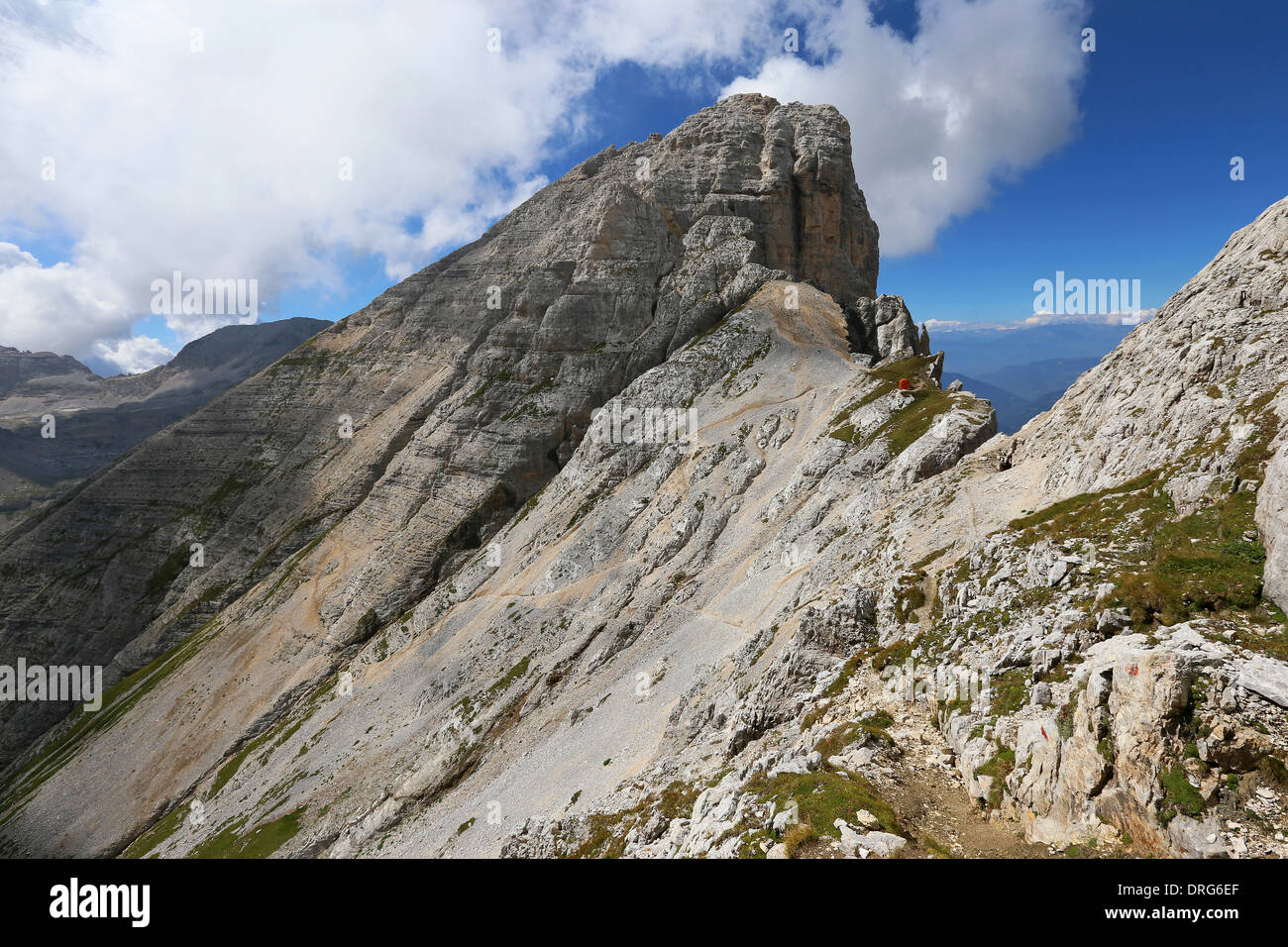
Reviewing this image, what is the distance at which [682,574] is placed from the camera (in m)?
50.7

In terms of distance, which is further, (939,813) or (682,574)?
(682,574)

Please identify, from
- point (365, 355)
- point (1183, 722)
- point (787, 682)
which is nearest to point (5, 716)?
point (365, 355)

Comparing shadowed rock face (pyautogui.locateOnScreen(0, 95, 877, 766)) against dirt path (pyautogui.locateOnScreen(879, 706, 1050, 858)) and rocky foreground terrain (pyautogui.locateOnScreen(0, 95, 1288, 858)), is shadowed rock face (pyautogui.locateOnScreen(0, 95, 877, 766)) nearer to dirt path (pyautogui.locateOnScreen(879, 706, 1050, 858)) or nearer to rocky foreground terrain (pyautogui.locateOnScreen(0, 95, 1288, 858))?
rocky foreground terrain (pyautogui.locateOnScreen(0, 95, 1288, 858))

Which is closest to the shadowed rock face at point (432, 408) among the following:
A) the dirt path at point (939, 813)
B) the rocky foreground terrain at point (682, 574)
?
A: the rocky foreground terrain at point (682, 574)

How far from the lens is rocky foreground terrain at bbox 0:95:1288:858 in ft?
49.4

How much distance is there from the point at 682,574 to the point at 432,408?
6988cm

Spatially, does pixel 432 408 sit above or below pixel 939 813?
above

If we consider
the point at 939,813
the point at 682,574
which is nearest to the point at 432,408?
the point at 682,574

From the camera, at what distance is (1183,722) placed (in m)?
12.2

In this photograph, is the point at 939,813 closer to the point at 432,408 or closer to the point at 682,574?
the point at 682,574

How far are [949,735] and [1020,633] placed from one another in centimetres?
405

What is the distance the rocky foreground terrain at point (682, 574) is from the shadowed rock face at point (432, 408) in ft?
2.45

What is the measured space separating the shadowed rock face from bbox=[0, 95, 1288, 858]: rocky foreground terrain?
75 cm
